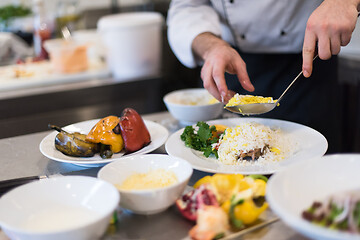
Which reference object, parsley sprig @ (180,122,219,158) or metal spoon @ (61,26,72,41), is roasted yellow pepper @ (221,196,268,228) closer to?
parsley sprig @ (180,122,219,158)

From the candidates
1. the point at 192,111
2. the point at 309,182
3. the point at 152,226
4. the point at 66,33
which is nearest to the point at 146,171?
the point at 152,226

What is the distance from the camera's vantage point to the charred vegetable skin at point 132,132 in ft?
3.96

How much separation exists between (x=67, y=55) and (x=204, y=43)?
1379 mm

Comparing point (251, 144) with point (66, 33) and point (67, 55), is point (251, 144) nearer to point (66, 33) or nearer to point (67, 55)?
point (67, 55)

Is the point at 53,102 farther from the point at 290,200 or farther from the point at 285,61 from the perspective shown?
the point at 290,200

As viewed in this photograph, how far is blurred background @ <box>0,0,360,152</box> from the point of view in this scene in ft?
8.28

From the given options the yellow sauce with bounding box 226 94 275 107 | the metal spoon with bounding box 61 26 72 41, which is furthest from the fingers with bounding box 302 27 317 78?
the metal spoon with bounding box 61 26 72 41

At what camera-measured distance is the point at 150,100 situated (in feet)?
9.61

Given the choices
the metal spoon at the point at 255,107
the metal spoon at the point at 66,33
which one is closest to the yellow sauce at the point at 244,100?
the metal spoon at the point at 255,107

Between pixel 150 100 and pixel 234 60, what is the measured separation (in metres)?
1.61

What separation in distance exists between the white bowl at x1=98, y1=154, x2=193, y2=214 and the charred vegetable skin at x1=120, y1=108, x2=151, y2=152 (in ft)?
0.67

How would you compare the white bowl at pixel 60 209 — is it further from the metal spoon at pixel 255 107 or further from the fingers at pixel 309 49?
the fingers at pixel 309 49

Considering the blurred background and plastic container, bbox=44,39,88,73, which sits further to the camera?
plastic container, bbox=44,39,88,73

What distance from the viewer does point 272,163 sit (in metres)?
1.08
